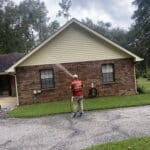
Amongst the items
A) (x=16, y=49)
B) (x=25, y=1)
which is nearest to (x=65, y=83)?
(x=16, y=49)

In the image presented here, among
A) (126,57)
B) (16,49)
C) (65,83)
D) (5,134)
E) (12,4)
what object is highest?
(12,4)

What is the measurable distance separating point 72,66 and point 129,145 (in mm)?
13915

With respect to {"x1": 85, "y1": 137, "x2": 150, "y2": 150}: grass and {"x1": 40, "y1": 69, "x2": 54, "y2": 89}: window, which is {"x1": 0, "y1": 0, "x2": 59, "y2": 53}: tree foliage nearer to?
{"x1": 40, "y1": 69, "x2": 54, "y2": 89}: window

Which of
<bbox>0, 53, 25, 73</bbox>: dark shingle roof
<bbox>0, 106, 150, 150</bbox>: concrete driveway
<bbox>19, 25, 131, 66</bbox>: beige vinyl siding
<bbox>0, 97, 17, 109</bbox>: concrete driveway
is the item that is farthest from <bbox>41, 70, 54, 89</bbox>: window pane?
<bbox>0, 53, 25, 73</bbox>: dark shingle roof

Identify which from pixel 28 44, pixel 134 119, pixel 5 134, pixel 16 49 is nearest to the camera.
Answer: pixel 5 134

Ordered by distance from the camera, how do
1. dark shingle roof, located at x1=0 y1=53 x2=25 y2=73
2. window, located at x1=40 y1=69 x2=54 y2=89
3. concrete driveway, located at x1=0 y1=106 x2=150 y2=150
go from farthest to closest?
dark shingle roof, located at x1=0 y1=53 x2=25 y2=73
window, located at x1=40 y1=69 x2=54 y2=89
concrete driveway, located at x1=0 y1=106 x2=150 y2=150

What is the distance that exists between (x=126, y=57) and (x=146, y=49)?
68.1 ft

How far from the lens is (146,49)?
43.1 metres

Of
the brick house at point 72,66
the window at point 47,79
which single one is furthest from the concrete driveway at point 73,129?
the window at point 47,79

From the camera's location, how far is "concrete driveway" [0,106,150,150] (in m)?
10.1

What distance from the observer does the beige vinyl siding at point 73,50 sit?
872 inches

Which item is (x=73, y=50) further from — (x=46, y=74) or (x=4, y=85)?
(x=4, y=85)

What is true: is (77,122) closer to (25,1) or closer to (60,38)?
(60,38)

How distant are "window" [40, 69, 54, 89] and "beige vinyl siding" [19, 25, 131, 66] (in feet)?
2.21
